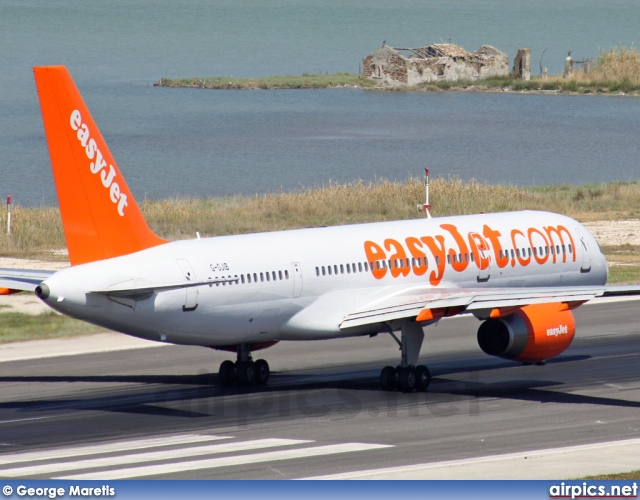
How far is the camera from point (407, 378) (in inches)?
1312

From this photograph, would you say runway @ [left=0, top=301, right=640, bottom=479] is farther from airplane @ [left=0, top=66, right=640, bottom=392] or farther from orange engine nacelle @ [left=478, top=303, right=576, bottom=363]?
airplane @ [left=0, top=66, right=640, bottom=392]

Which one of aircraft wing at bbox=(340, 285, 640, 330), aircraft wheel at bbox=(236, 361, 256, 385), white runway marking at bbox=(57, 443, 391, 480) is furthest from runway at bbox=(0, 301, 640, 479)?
aircraft wing at bbox=(340, 285, 640, 330)

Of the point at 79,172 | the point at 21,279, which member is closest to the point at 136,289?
the point at 79,172

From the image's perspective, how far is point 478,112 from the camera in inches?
6969

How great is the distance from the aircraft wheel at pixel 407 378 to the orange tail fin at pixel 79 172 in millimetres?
8199

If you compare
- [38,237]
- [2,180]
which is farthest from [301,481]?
[2,180]

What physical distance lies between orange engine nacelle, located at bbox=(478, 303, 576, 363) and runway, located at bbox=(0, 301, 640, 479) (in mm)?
1011

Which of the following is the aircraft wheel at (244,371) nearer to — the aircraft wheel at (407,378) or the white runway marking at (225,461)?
the aircraft wheel at (407,378)

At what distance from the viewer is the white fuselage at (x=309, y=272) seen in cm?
2978

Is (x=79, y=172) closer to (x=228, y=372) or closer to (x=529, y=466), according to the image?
(x=228, y=372)

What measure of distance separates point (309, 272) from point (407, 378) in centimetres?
374

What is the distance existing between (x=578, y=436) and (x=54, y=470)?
36.5ft

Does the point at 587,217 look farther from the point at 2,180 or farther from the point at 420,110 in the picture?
the point at 420,110

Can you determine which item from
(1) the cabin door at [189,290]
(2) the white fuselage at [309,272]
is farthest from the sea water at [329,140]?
(1) the cabin door at [189,290]
